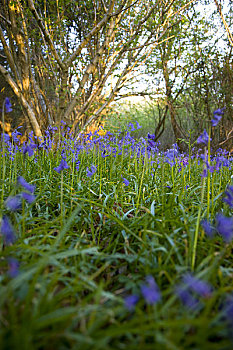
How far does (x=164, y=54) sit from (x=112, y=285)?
26.3 feet

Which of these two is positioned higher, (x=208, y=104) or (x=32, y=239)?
(x=208, y=104)

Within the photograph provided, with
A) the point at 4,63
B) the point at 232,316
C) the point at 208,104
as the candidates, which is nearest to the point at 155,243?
the point at 232,316

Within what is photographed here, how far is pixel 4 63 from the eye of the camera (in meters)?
9.27

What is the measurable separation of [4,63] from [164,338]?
11.0 meters

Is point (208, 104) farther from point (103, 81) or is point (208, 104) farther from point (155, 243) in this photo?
point (155, 243)

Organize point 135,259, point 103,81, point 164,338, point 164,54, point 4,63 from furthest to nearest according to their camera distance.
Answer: point 4,63
point 164,54
point 103,81
point 135,259
point 164,338

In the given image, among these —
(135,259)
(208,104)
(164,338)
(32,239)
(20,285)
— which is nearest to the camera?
(164,338)

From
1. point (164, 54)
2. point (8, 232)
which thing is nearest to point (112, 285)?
point (8, 232)

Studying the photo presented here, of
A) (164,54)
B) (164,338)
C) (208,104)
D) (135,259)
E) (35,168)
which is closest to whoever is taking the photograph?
(164,338)

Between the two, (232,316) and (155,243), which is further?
(155,243)

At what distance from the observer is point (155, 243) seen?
1234 millimetres

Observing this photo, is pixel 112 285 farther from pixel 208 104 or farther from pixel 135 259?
pixel 208 104

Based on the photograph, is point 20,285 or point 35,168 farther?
point 35,168

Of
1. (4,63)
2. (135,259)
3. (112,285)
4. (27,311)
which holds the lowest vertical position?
(112,285)
